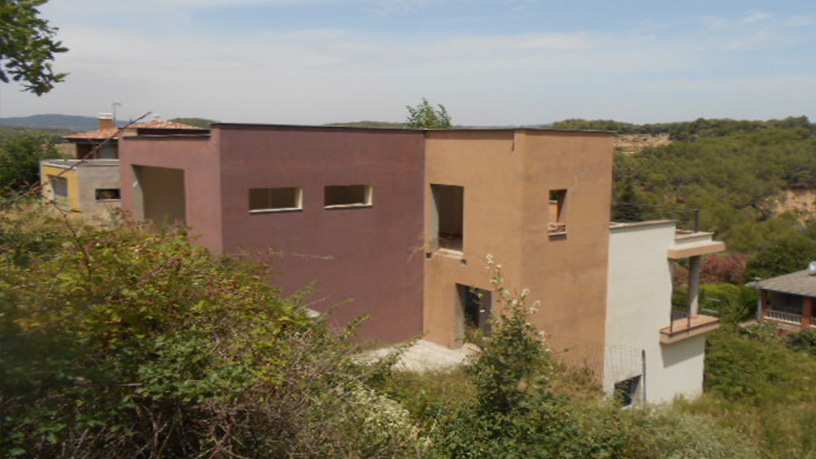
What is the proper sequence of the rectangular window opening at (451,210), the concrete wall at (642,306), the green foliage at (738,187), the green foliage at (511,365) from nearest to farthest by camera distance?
1. the green foliage at (511,365)
2. the concrete wall at (642,306)
3. the rectangular window opening at (451,210)
4. the green foliage at (738,187)

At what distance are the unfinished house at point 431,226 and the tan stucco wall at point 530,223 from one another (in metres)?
0.03

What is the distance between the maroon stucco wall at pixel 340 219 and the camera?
12047mm

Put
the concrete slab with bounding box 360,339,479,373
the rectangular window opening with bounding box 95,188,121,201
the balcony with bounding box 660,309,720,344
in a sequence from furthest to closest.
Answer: the rectangular window opening with bounding box 95,188,121,201, the balcony with bounding box 660,309,720,344, the concrete slab with bounding box 360,339,479,373

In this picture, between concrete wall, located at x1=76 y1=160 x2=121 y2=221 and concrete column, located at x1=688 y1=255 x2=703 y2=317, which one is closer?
concrete column, located at x1=688 y1=255 x2=703 y2=317

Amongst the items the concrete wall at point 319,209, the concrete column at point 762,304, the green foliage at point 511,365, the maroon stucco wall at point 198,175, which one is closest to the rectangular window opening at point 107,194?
the concrete wall at point 319,209

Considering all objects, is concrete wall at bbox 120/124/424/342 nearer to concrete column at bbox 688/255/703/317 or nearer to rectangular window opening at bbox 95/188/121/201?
rectangular window opening at bbox 95/188/121/201

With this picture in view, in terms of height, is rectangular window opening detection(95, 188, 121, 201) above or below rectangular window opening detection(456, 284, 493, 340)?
above

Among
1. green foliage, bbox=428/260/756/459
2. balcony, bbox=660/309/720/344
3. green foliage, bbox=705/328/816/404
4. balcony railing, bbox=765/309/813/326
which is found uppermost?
green foliage, bbox=428/260/756/459

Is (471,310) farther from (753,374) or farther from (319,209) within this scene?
(753,374)

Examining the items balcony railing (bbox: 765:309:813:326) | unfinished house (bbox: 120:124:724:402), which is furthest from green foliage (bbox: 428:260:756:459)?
balcony railing (bbox: 765:309:813:326)

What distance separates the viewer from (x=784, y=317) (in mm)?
32312

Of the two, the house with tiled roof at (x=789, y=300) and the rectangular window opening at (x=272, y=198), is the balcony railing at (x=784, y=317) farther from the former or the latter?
the rectangular window opening at (x=272, y=198)

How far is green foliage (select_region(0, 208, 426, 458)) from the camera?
4.19m

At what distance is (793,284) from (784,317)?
66.8 inches
